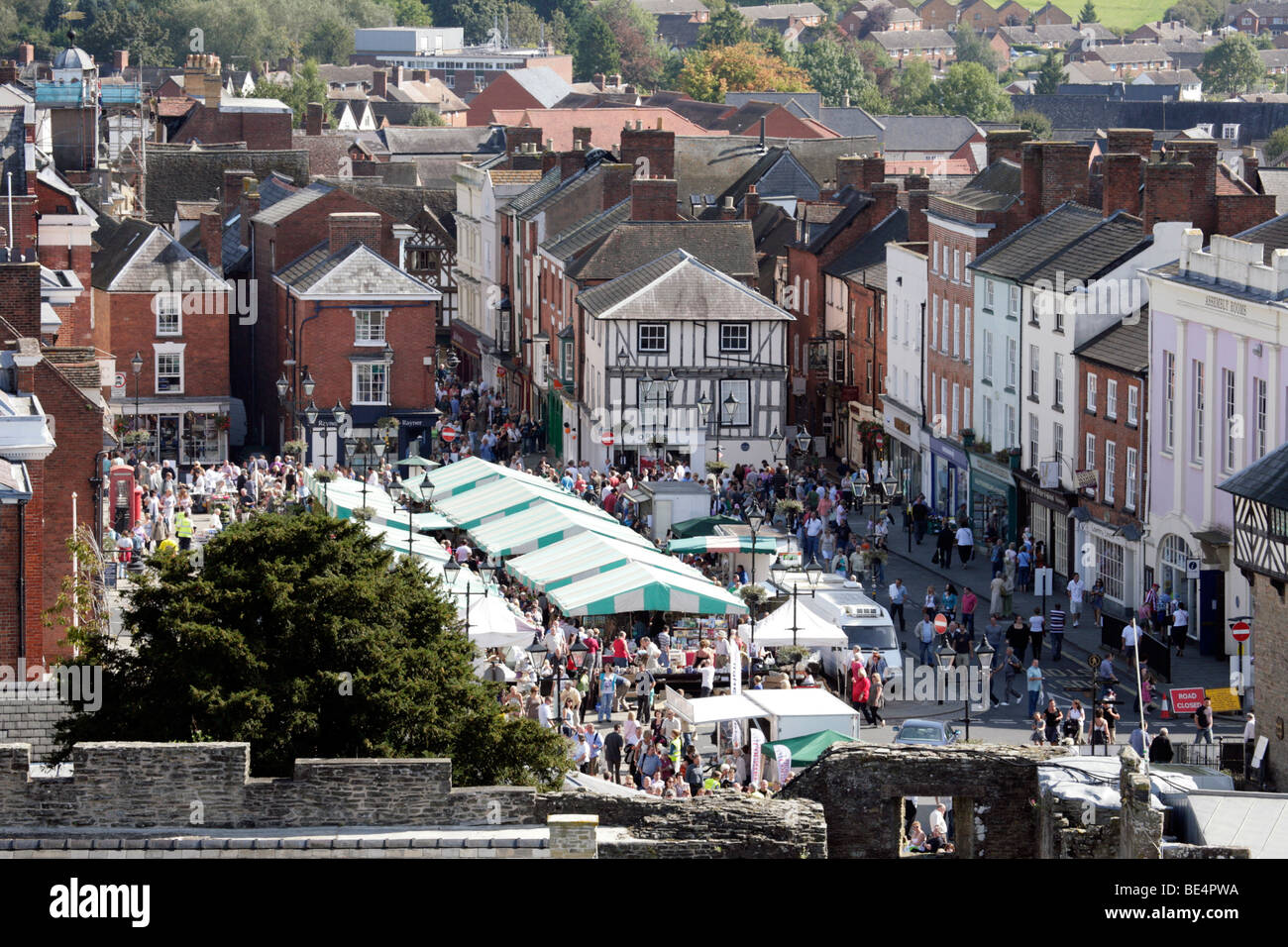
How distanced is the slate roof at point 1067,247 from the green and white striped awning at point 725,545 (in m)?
10.8

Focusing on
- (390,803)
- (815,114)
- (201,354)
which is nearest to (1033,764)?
(390,803)

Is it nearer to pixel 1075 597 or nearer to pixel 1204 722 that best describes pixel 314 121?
pixel 1075 597

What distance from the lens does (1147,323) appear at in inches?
2138

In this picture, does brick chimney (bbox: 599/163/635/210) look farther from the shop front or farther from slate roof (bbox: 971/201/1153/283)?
slate roof (bbox: 971/201/1153/283)

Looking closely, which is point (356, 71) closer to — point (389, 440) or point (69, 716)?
point (389, 440)

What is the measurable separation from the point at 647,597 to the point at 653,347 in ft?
86.7

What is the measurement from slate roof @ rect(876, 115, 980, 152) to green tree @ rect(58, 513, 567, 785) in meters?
115

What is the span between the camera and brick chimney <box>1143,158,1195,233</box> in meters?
55.8

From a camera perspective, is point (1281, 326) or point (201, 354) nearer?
point (1281, 326)

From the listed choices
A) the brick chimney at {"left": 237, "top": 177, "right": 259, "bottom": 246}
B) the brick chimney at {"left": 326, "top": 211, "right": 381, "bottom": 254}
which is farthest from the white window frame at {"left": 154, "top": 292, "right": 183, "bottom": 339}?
the brick chimney at {"left": 237, "top": 177, "right": 259, "bottom": 246}

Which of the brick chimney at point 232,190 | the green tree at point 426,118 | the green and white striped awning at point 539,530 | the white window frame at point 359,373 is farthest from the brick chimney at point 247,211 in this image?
the green tree at point 426,118

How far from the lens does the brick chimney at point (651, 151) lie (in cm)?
8381

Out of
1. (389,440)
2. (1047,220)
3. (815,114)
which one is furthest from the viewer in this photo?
(815,114)

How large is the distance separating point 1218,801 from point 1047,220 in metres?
37.0
